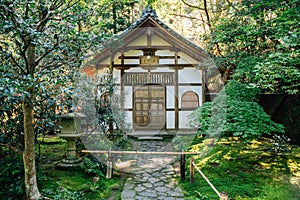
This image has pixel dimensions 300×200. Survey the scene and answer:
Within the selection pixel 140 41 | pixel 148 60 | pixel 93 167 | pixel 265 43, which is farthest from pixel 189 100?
pixel 93 167

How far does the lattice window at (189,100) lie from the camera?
1072 centimetres

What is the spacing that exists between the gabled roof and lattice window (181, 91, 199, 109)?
58.9 inches

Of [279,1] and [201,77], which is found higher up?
[279,1]

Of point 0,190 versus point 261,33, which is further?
point 261,33

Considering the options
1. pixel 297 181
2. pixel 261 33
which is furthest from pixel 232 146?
pixel 261 33

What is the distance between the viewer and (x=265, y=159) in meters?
6.62

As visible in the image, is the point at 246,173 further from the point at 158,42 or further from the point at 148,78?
the point at 158,42

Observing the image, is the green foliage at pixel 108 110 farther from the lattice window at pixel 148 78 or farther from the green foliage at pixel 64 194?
the lattice window at pixel 148 78

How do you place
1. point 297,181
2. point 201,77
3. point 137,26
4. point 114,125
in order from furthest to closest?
point 201,77
point 137,26
point 114,125
point 297,181

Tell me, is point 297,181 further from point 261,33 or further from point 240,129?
point 261,33

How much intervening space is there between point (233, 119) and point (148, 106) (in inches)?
225

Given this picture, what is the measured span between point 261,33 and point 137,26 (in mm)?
4784

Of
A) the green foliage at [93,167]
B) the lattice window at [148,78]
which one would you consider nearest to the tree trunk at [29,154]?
the green foliage at [93,167]

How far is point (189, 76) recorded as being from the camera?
1070 centimetres
